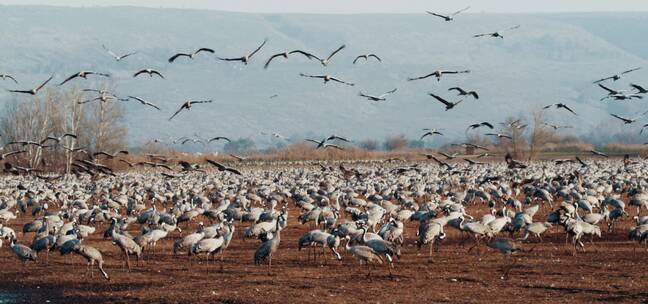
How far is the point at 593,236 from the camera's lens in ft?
90.3

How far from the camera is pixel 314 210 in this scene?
30.9m

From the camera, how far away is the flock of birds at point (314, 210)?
23.5 meters

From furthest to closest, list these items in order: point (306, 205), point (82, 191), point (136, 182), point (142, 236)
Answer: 1. point (136, 182)
2. point (82, 191)
3. point (306, 205)
4. point (142, 236)

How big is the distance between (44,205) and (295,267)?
65.8 feet

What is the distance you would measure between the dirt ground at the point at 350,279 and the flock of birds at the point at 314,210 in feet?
1.32

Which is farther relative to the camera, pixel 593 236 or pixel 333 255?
pixel 593 236

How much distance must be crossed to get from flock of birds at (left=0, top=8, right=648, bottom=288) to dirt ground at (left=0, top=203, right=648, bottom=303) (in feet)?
1.32

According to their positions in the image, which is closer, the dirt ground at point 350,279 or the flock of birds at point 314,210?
the dirt ground at point 350,279

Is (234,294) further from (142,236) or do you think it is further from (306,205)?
(306,205)

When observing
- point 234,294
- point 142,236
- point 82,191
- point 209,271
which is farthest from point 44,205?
point 234,294

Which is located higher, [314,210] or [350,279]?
[314,210]

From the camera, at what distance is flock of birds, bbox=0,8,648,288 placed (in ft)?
77.3

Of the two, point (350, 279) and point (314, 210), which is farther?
point (314, 210)

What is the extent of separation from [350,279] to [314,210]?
1040 cm
